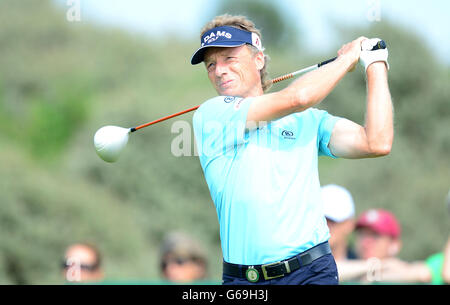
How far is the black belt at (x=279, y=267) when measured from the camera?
3291 millimetres

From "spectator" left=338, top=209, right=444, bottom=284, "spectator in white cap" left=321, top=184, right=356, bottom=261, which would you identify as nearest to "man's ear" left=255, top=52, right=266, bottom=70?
"spectator in white cap" left=321, top=184, right=356, bottom=261

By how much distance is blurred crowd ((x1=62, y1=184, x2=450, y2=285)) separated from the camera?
593 cm

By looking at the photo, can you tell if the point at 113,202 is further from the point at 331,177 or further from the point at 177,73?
the point at 177,73

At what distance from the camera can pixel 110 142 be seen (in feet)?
13.4

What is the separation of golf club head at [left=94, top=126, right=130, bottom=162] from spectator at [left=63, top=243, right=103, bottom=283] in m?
2.98

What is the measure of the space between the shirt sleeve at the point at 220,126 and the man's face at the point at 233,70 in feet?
0.64

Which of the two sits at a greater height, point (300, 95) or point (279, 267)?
point (300, 95)

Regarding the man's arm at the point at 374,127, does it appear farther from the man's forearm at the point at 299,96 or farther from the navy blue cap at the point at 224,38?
the navy blue cap at the point at 224,38

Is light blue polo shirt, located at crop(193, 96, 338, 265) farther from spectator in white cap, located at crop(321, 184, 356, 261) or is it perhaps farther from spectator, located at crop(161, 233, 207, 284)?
spectator, located at crop(161, 233, 207, 284)

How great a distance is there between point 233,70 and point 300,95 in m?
0.68

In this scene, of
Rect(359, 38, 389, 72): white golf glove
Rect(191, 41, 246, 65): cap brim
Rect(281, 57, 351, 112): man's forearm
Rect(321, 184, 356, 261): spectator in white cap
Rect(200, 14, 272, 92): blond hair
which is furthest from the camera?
Rect(321, 184, 356, 261): spectator in white cap

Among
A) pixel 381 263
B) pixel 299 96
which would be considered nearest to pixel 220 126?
pixel 299 96

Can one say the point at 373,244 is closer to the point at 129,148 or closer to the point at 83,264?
the point at 83,264

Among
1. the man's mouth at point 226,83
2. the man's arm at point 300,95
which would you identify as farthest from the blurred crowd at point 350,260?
the man's arm at point 300,95
